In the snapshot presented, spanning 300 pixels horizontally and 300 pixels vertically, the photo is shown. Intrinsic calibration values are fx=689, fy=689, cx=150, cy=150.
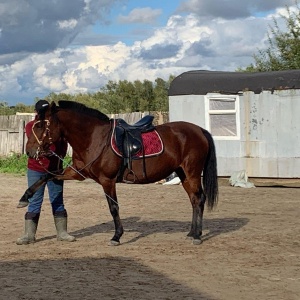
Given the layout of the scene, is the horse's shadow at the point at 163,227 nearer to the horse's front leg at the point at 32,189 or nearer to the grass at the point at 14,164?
the horse's front leg at the point at 32,189

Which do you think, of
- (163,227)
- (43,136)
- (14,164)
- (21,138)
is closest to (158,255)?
(43,136)

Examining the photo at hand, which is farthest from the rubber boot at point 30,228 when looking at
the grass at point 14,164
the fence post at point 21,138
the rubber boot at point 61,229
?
the fence post at point 21,138

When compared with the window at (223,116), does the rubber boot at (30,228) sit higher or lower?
lower

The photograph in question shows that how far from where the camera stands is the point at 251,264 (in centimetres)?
775

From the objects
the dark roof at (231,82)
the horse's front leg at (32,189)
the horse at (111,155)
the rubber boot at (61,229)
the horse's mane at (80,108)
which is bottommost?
the rubber boot at (61,229)

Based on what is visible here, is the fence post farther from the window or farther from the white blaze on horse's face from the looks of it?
the white blaze on horse's face

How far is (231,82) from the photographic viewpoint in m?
17.8

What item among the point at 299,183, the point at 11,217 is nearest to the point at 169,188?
the point at 299,183

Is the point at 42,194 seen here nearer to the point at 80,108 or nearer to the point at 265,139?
the point at 80,108

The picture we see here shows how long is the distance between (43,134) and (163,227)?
2899 millimetres

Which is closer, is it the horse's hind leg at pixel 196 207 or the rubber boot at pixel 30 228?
the rubber boot at pixel 30 228

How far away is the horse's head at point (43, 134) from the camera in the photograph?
900 cm

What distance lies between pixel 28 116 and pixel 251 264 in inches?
780

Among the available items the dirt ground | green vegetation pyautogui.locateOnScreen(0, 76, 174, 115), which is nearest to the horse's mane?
the dirt ground
